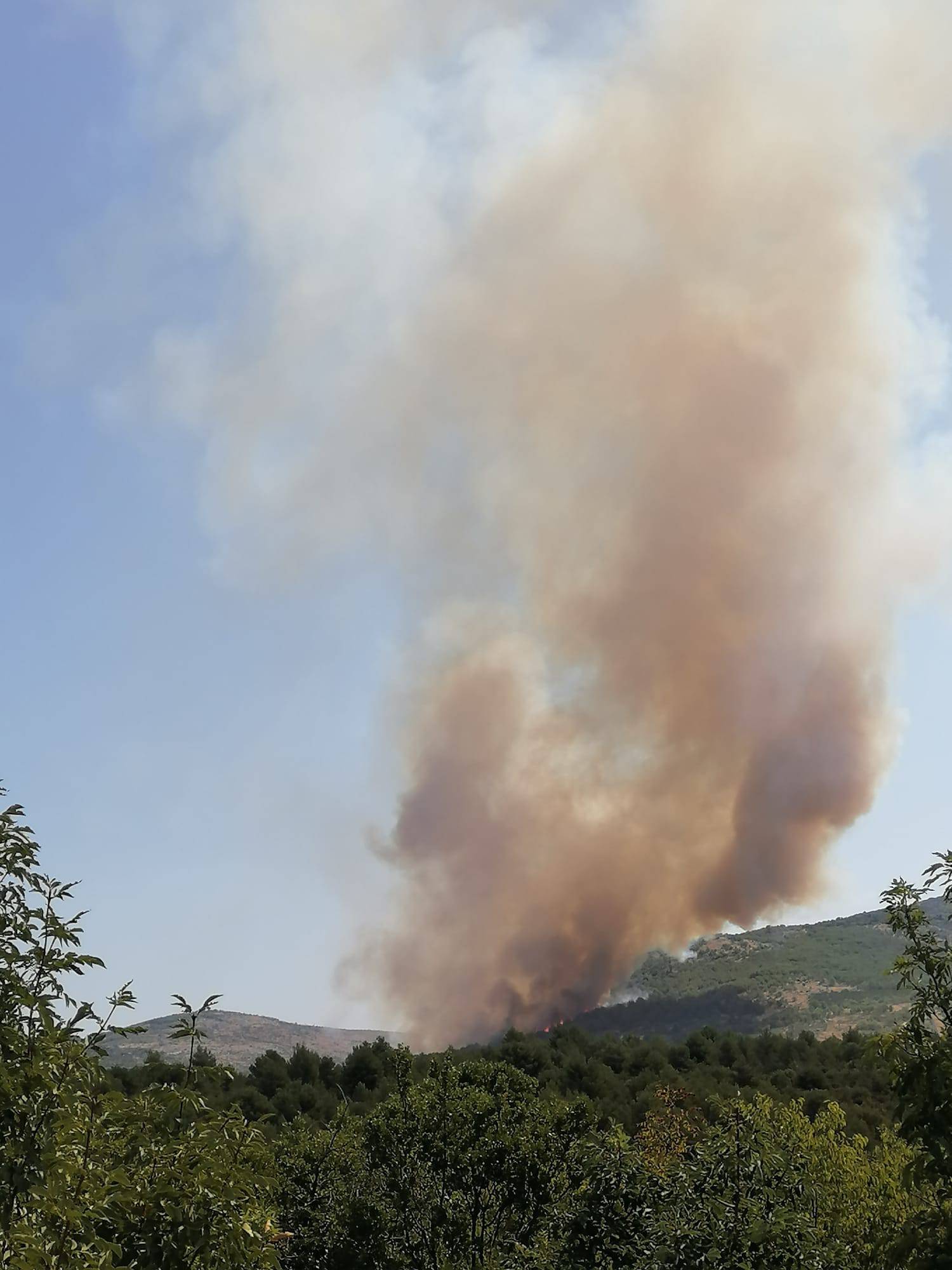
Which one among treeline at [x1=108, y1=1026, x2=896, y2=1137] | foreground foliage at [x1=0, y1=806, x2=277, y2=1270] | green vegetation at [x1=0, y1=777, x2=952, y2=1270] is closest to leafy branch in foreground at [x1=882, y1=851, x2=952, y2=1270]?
green vegetation at [x1=0, y1=777, x2=952, y2=1270]

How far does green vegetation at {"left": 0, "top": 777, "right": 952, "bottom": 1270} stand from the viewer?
10.4 metres

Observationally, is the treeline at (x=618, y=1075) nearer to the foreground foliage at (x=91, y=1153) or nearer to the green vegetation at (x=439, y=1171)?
the green vegetation at (x=439, y=1171)

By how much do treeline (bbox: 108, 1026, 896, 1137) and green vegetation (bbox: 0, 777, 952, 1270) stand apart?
20.1 metres

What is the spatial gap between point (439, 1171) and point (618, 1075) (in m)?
44.0

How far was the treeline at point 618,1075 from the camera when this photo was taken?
62.8 meters

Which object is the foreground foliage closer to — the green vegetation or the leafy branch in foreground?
the green vegetation

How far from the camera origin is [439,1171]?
3556cm

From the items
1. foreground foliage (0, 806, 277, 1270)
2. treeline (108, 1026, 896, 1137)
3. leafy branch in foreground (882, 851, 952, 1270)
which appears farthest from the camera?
treeline (108, 1026, 896, 1137)

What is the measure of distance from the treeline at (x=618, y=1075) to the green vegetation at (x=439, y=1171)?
2013 centimetres

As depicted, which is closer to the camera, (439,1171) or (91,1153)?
(91,1153)

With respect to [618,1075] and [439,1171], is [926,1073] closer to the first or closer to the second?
[439,1171]

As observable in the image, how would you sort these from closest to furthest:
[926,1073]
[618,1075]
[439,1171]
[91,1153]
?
[91,1153], [926,1073], [439,1171], [618,1075]

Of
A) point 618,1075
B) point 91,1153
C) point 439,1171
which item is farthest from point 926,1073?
point 618,1075

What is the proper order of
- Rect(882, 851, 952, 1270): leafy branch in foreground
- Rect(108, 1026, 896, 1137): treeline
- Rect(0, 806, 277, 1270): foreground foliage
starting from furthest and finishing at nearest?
Rect(108, 1026, 896, 1137): treeline → Rect(882, 851, 952, 1270): leafy branch in foreground → Rect(0, 806, 277, 1270): foreground foliage
